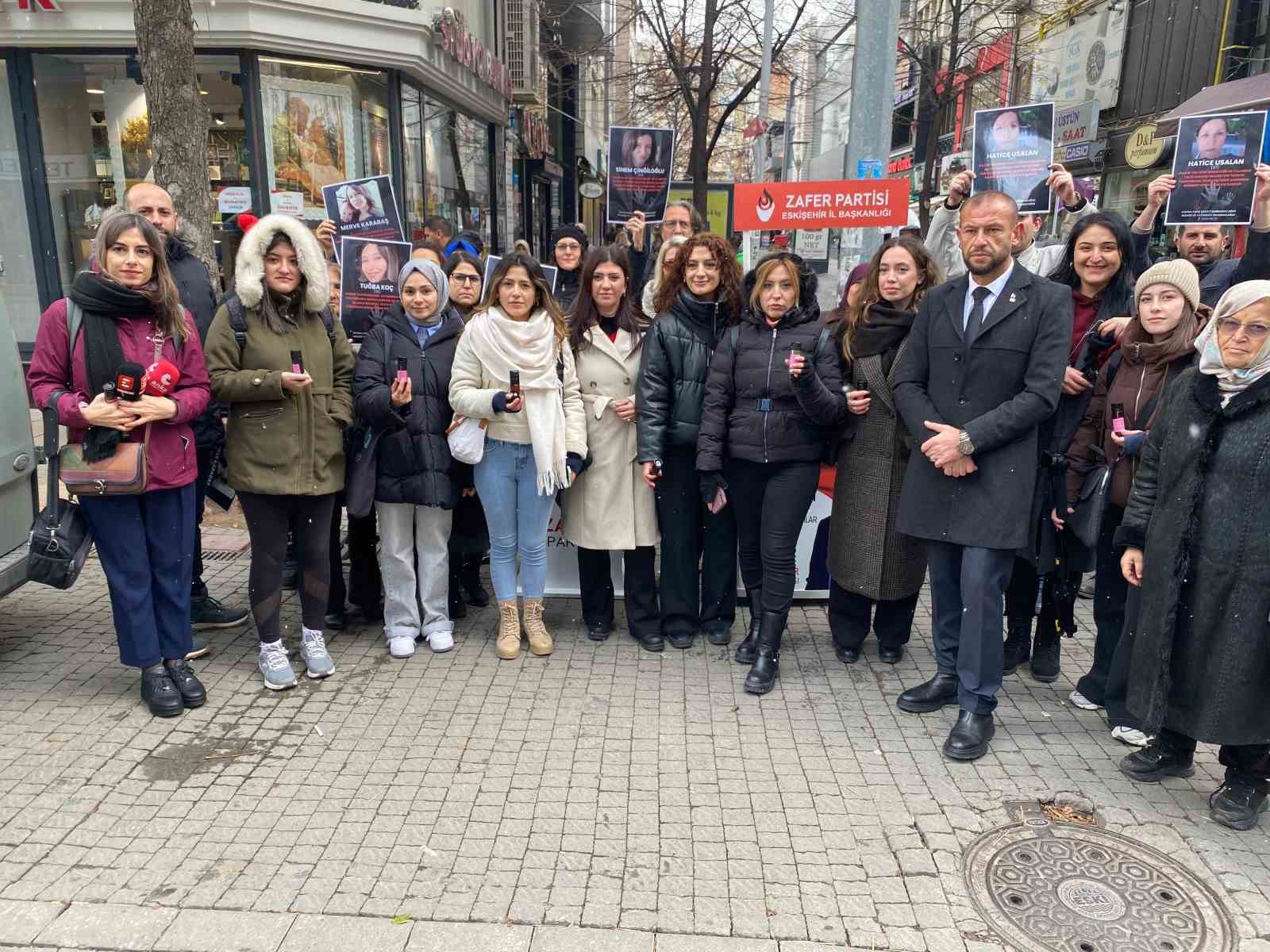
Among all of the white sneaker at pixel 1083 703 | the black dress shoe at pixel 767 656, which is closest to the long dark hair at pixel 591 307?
the black dress shoe at pixel 767 656

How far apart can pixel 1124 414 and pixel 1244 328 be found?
88cm

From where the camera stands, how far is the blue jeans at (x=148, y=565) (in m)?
3.98

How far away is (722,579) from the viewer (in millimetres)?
5051

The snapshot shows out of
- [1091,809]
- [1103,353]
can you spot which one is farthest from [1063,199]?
[1091,809]

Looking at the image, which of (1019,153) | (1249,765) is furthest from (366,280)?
(1249,765)

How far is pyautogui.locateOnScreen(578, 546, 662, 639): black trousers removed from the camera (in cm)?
507

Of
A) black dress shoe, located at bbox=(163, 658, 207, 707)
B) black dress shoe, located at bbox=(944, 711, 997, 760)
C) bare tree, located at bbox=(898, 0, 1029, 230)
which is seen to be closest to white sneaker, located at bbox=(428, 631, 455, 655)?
black dress shoe, located at bbox=(163, 658, 207, 707)

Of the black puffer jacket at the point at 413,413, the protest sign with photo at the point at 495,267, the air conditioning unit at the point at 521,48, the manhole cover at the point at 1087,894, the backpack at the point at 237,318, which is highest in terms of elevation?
the air conditioning unit at the point at 521,48

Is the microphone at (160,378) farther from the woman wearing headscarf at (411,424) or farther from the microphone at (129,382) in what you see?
the woman wearing headscarf at (411,424)

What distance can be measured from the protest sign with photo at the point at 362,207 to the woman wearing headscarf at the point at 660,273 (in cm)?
161

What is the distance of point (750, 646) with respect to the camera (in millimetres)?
4898


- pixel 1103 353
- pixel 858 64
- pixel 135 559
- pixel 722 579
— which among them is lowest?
pixel 722 579

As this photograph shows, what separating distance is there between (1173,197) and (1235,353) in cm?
251

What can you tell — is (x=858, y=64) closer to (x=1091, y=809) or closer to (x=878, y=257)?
(x=878, y=257)
